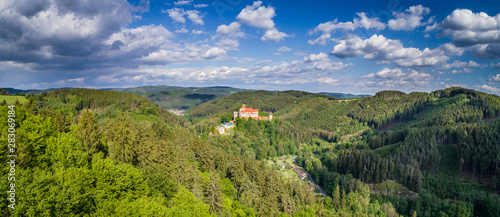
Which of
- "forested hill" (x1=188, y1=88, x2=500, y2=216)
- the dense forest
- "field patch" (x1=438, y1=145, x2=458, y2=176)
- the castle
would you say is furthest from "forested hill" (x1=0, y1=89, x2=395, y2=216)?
the castle

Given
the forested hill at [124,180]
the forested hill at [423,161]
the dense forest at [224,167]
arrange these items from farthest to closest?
the forested hill at [423,161] < the dense forest at [224,167] < the forested hill at [124,180]

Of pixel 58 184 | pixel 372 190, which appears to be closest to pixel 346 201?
pixel 372 190

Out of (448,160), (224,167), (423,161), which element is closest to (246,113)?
(224,167)

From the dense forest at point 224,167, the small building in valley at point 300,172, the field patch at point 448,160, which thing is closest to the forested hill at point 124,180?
the dense forest at point 224,167

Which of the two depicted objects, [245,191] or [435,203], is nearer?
[245,191]

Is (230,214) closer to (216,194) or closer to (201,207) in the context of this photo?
(216,194)

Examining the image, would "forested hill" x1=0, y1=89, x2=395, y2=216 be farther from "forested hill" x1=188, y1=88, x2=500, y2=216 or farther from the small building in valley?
the small building in valley

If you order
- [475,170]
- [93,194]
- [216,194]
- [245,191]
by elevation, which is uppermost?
[93,194]

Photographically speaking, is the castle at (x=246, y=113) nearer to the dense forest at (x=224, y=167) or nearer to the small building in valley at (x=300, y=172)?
the dense forest at (x=224, y=167)
